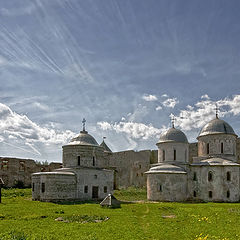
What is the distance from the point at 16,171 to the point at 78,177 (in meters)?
14.4

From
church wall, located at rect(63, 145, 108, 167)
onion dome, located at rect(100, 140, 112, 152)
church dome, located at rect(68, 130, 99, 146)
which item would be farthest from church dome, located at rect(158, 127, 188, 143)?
onion dome, located at rect(100, 140, 112, 152)

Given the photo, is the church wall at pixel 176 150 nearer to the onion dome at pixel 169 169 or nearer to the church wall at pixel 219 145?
the onion dome at pixel 169 169

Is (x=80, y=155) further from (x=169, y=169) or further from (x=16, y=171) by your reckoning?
(x=16, y=171)

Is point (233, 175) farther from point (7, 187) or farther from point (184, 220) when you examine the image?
point (7, 187)

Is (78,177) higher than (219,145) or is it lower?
lower

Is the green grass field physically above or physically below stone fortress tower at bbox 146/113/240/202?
below

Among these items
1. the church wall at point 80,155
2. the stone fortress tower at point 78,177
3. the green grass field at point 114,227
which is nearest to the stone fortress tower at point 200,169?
the stone fortress tower at point 78,177

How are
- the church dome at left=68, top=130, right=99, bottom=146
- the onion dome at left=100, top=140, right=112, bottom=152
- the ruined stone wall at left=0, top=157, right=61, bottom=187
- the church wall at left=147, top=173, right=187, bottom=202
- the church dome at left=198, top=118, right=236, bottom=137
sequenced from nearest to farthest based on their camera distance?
the church wall at left=147, top=173, right=187, bottom=202 → the church dome at left=68, top=130, right=99, bottom=146 → the church dome at left=198, top=118, right=236, bottom=137 → the ruined stone wall at left=0, top=157, right=61, bottom=187 → the onion dome at left=100, top=140, right=112, bottom=152

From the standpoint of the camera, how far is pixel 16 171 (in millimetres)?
37812

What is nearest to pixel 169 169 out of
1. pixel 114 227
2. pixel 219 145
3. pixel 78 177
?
pixel 219 145

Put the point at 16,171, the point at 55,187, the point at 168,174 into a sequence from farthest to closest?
the point at 16,171 → the point at 168,174 → the point at 55,187

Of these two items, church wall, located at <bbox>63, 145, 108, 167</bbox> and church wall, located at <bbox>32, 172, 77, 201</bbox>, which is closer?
church wall, located at <bbox>32, 172, 77, 201</bbox>

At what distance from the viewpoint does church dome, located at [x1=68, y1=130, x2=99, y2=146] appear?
2928 centimetres

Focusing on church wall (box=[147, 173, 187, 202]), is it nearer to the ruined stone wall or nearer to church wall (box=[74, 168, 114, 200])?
church wall (box=[74, 168, 114, 200])
